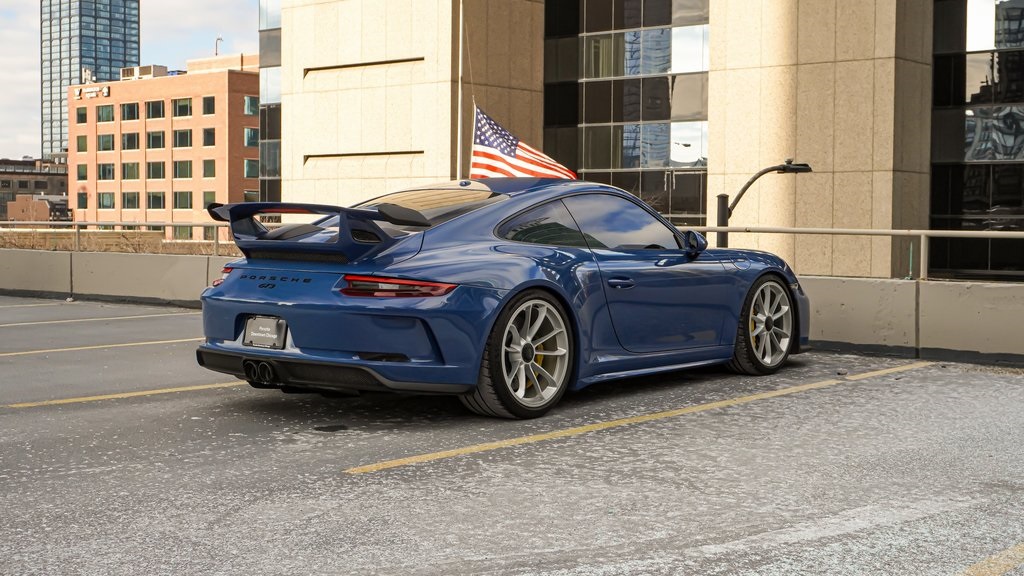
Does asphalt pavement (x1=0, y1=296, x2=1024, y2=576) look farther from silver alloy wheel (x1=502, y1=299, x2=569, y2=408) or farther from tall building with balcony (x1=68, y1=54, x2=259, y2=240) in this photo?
tall building with balcony (x1=68, y1=54, x2=259, y2=240)

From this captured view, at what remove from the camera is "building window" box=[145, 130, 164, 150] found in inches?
4574

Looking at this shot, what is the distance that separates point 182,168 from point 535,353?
112 metres

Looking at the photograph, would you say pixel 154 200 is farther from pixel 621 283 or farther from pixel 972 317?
pixel 621 283

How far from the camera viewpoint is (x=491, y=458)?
5969 mm

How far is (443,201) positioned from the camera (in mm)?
7617

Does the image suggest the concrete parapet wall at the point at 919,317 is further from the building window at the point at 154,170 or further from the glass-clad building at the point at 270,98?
the building window at the point at 154,170

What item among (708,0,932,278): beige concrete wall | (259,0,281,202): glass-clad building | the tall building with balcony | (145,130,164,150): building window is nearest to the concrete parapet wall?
(708,0,932,278): beige concrete wall

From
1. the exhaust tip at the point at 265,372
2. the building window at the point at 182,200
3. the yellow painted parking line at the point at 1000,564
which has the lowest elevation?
the yellow painted parking line at the point at 1000,564

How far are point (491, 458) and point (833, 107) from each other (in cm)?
2689

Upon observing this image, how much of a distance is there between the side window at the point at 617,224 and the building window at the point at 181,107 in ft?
361

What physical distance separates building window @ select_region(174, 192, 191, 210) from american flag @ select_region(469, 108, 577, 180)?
9995 centimetres

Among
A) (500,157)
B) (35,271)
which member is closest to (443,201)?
(500,157)

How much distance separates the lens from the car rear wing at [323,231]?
6664 mm

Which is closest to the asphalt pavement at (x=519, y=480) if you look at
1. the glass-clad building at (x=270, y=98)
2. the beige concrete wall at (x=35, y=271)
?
the beige concrete wall at (x=35, y=271)
